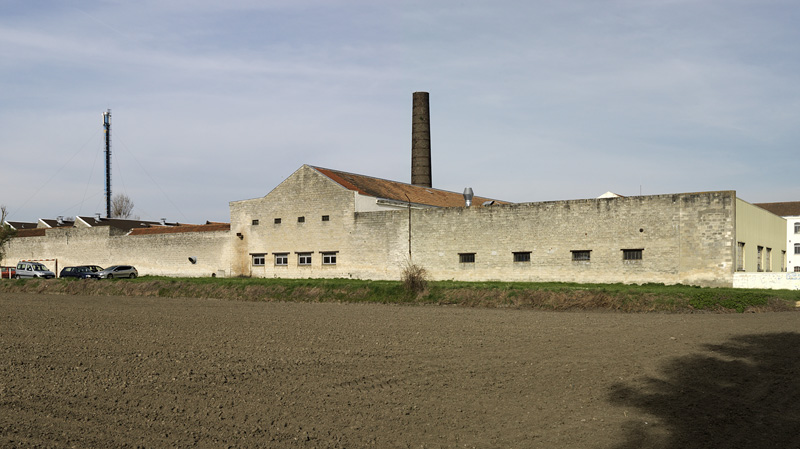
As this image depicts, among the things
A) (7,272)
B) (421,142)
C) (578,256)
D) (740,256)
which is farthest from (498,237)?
(7,272)

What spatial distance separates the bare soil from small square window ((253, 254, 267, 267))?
21.3m

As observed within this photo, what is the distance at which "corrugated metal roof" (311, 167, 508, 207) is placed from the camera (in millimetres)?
37625

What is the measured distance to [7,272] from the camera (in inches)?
1871

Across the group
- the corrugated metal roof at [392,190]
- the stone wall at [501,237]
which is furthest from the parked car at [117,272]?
the corrugated metal roof at [392,190]

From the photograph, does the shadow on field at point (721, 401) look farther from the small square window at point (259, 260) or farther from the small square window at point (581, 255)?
the small square window at point (259, 260)

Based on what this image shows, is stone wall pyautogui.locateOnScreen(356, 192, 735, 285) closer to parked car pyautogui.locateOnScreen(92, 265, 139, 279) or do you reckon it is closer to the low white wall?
the low white wall

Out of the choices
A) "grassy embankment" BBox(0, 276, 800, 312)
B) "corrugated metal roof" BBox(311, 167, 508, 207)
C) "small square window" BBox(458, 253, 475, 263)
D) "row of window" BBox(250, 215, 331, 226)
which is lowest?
"grassy embankment" BBox(0, 276, 800, 312)

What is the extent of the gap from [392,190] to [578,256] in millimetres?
14131

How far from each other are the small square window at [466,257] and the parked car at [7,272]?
103 ft

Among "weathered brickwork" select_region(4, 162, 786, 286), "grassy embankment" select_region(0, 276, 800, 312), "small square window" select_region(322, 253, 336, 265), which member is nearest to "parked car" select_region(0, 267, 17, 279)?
"weathered brickwork" select_region(4, 162, 786, 286)

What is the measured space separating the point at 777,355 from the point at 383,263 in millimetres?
23382

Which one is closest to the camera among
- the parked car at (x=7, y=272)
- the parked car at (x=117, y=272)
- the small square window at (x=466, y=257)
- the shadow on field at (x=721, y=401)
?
the shadow on field at (x=721, y=401)

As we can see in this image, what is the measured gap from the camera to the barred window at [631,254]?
1094 inches

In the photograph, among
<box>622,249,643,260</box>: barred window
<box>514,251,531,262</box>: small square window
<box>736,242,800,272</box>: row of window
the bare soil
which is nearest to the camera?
the bare soil
